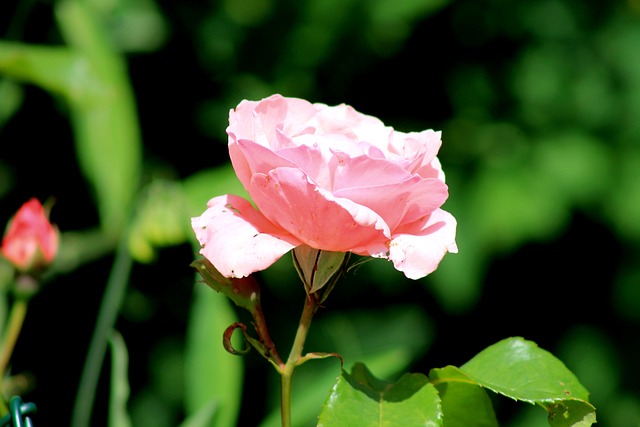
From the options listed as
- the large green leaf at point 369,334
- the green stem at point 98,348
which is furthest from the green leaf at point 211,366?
the large green leaf at point 369,334

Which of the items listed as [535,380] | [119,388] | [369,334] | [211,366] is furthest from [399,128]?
[535,380]

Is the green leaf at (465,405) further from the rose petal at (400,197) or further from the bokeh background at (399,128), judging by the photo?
the bokeh background at (399,128)

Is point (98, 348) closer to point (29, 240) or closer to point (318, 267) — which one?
point (29, 240)

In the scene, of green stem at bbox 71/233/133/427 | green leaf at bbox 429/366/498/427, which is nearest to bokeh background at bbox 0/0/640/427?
green stem at bbox 71/233/133/427

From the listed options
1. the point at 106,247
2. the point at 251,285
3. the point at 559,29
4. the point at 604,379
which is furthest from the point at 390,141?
the point at 604,379

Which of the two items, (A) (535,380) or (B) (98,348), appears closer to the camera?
(A) (535,380)

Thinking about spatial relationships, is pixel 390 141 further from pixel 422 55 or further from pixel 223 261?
pixel 422 55
